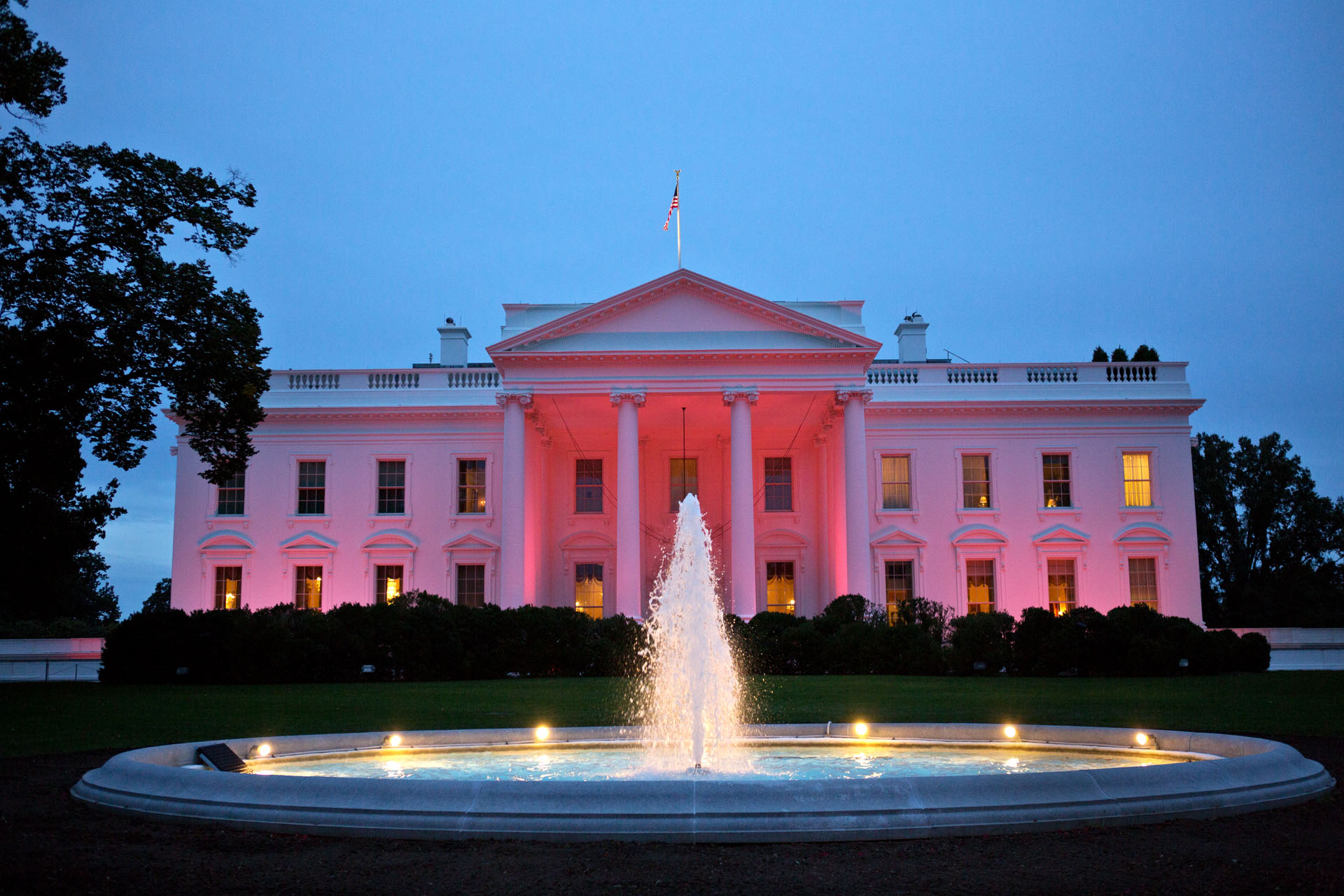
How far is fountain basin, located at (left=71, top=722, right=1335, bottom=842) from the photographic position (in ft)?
22.1

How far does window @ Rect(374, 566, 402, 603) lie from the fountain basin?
29423 millimetres

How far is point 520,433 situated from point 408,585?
7.69 m

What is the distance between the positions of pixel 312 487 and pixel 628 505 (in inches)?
481

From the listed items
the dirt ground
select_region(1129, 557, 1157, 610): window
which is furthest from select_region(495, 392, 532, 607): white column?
the dirt ground

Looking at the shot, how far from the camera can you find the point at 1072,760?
10.2 m

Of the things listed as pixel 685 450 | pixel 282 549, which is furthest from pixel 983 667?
pixel 282 549

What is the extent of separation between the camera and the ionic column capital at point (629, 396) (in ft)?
107

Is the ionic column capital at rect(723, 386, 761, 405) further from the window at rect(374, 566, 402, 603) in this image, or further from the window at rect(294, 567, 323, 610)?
the window at rect(294, 567, 323, 610)

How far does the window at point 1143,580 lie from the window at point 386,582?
24943 mm

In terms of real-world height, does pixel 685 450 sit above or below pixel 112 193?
below

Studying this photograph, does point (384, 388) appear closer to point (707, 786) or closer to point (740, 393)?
point (740, 393)

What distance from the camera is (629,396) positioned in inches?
1284

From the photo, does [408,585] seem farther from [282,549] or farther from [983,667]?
[983,667]

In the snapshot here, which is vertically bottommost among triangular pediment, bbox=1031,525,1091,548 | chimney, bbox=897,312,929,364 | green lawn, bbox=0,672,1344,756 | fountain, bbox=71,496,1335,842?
green lawn, bbox=0,672,1344,756
